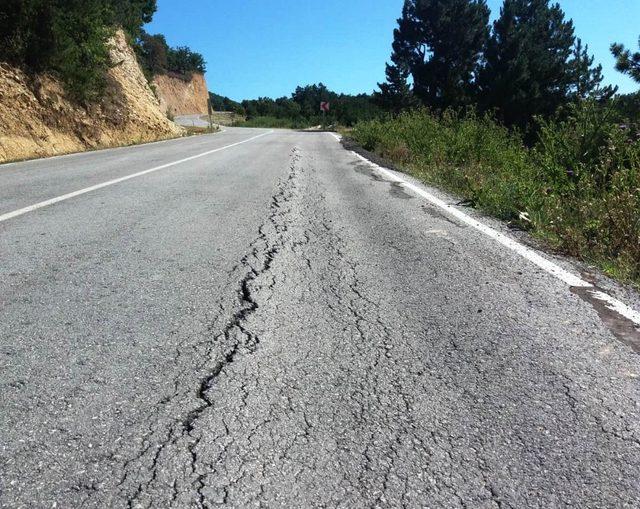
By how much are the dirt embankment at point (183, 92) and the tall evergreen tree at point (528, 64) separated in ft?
130

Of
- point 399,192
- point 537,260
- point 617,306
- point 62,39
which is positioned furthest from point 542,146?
point 62,39

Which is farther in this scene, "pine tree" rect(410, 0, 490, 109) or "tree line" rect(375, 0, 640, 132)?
"pine tree" rect(410, 0, 490, 109)

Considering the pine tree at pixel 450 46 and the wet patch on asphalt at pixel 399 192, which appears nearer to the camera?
the wet patch on asphalt at pixel 399 192

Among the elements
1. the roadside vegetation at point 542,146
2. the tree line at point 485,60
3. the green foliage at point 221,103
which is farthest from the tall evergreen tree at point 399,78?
the green foliage at point 221,103

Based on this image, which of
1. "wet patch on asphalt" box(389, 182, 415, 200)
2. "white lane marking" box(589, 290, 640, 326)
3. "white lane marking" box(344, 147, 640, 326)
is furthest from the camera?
"wet patch on asphalt" box(389, 182, 415, 200)

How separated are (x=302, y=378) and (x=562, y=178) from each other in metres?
5.96

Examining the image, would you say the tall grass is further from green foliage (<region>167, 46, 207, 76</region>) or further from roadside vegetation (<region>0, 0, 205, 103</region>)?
green foliage (<region>167, 46, 207, 76</region>)

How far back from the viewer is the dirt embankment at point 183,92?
65375mm

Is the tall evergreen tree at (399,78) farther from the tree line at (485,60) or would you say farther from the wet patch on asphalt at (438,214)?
the wet patch on asphalt at (438,214)

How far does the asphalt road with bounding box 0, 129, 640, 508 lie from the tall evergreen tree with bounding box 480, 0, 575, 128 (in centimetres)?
3348

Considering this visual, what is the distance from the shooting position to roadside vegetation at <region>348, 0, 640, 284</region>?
4.84 metres

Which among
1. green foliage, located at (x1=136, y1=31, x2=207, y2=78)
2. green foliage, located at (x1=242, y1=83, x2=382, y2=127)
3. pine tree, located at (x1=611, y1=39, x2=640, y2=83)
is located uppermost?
pine tree, located at (x1=611, y1=39, x2=640, y2=83)

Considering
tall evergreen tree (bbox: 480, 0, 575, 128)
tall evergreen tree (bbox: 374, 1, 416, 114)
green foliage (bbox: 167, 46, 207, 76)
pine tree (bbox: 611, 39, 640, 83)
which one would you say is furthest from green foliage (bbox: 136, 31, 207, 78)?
pine tree (bbox: 611, 39, 640, 83)

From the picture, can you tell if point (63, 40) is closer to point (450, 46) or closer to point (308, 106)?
point (450, 46)
